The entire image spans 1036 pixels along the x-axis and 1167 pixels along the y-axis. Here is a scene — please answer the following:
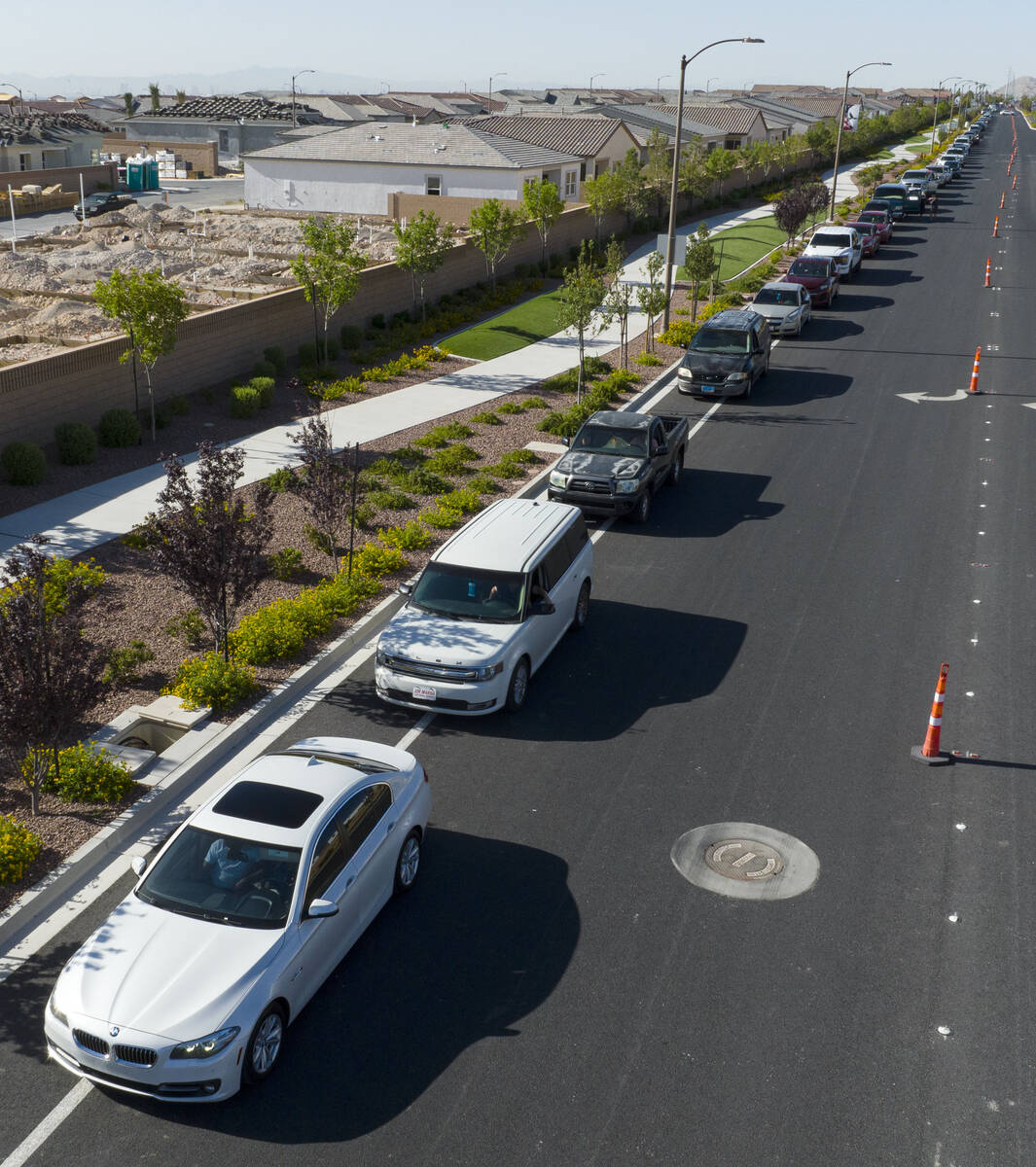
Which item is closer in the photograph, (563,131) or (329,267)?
(329,267)

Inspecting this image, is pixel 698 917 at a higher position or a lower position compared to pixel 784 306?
lower

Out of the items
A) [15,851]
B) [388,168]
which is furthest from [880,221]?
[15,851]

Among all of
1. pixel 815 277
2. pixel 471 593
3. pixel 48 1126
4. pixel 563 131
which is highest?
pixel 563 131

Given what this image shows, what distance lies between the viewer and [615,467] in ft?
63.8

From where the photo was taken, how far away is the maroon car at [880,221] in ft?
180

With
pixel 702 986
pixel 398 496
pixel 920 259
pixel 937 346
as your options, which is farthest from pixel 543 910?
pixel 920 259

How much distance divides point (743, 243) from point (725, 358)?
2920cm

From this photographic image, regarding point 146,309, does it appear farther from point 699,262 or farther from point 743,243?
point 743,243

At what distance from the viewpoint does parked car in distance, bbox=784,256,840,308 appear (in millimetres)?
39562

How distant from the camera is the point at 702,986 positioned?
29.8ft

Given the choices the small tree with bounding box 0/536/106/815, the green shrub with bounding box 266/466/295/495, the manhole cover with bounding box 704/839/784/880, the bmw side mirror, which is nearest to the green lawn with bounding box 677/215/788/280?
the green shrub with bounding box 266/466/295/495

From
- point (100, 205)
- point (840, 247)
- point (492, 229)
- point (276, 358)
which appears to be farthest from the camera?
point (100, 205)

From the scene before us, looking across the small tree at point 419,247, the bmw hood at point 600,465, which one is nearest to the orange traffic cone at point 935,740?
the bmw hood at point 600,465

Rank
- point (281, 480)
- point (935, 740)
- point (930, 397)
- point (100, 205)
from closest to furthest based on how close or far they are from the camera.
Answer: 1. point (935, 740)
2. point (281, 480)
3. point (930, 397)
4. point (100, 205)
